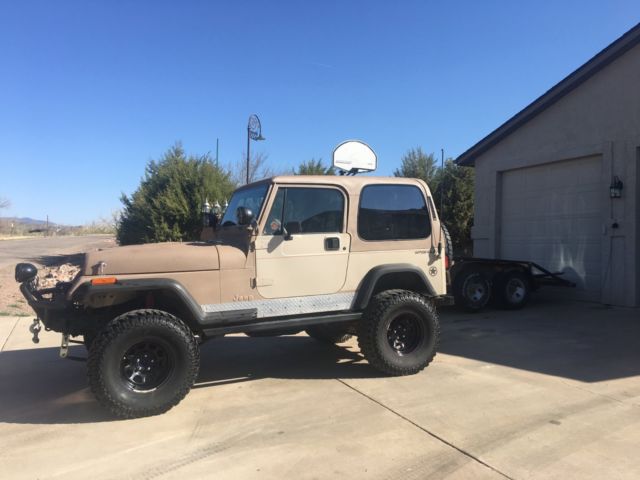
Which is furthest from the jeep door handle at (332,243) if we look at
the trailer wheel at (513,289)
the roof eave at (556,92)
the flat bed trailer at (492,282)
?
the roof eave at (556,92)

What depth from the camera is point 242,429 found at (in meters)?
4.18

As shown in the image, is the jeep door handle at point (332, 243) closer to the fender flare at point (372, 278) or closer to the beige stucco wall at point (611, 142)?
the fender flare at point (372, 278)

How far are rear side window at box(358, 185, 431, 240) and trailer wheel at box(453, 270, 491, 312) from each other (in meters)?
4.41

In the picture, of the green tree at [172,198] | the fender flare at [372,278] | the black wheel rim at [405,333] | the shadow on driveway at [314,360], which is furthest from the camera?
the green tree at [172,198]

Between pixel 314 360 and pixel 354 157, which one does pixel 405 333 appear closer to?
pixel 314 360

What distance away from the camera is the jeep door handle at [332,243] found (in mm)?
5289

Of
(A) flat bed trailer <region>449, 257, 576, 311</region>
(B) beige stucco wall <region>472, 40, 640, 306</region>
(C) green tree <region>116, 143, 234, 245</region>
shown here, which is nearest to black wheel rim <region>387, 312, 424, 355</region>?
(A) flat bed trailer <region>449, 257, 576, 311</region>

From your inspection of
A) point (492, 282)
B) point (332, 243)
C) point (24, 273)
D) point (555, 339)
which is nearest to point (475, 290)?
point (492, 282)

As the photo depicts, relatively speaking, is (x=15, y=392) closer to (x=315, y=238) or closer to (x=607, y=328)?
(x=315, y=238)

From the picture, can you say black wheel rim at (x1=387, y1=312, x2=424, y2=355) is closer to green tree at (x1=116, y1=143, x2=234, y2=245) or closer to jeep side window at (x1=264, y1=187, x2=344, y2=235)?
jeep side window at (x1=264, y1=187, x2=344, y2=235)

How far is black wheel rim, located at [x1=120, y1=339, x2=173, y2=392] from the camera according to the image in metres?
4.47

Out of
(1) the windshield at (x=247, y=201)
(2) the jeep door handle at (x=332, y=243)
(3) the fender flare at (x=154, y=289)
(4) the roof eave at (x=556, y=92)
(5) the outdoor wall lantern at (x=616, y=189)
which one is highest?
(4) the roof eave at (x=556, y=92)

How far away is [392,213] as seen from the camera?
5707mm

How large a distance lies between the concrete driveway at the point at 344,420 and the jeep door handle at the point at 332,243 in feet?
4.68
